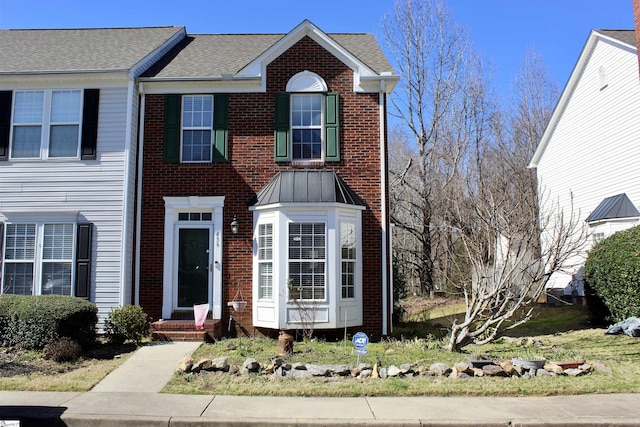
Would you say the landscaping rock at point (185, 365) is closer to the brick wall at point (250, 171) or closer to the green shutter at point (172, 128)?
the brick wall at point (250, 171)

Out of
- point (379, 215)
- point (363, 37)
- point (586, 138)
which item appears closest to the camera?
point (379, 215)

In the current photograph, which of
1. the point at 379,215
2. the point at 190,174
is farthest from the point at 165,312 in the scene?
the point at 379,215

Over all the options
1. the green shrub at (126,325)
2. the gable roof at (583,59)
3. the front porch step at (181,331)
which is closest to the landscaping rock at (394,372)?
the front porch step at (181,331)

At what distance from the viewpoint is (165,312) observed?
1212cm

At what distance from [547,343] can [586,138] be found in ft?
30.9

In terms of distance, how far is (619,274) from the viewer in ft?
41.8

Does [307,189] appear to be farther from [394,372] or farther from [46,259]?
[46,259]

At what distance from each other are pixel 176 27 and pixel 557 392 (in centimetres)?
1364

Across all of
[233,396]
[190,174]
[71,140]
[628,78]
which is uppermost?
[628,78]

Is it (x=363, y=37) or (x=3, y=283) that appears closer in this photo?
(x=3, y=283)

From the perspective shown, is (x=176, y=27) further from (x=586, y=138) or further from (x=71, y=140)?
(x=586, y=138)

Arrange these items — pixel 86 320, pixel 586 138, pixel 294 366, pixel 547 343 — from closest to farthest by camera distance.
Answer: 1. pixel 294 366
2. pixel 86 320
3. pixel 547 343
4. pixel 586 138

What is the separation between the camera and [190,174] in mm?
12531

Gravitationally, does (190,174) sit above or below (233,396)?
above
